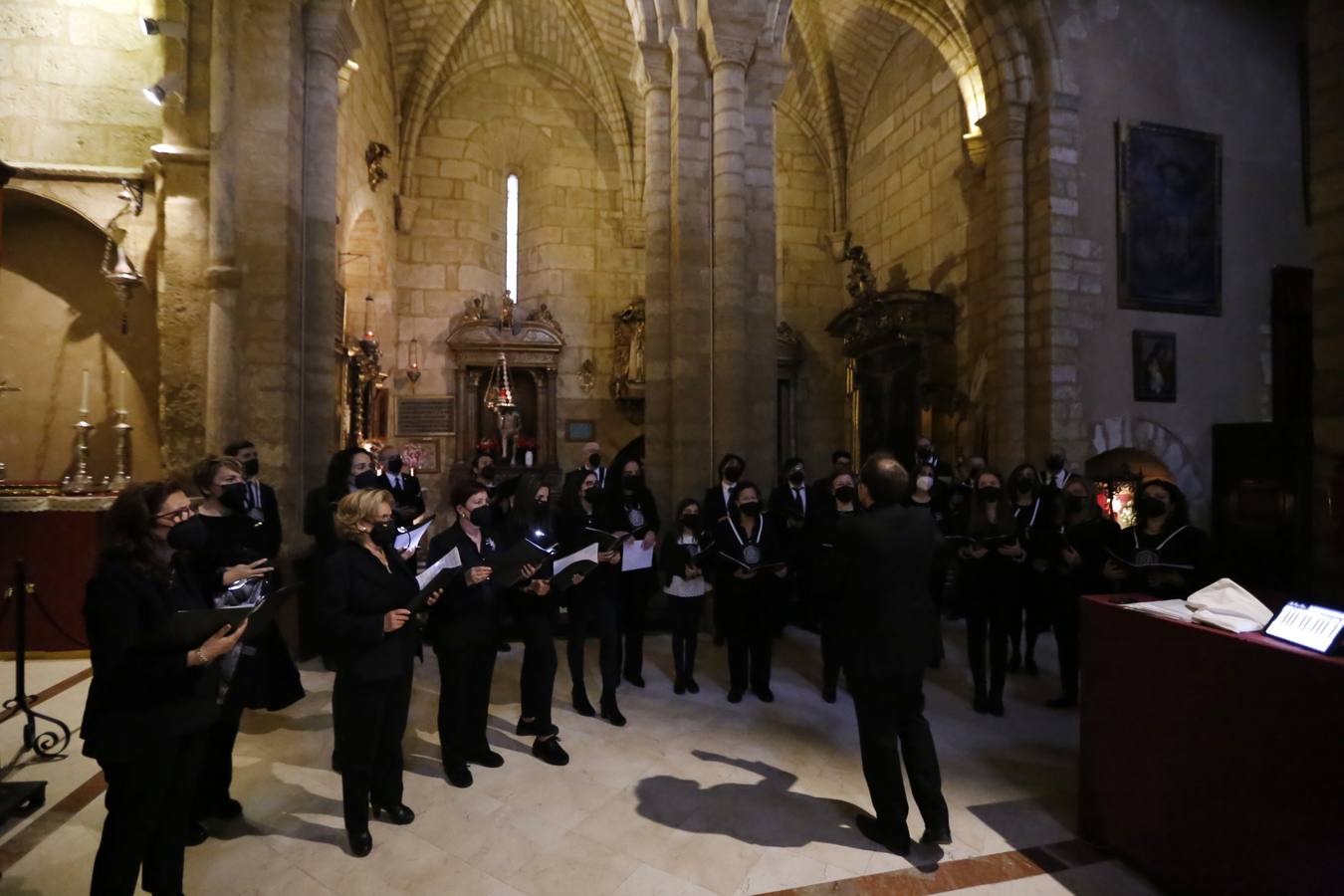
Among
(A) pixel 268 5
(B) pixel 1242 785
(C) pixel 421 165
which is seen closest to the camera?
(B) pixel 1242 785

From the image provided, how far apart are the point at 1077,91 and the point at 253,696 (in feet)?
37.8

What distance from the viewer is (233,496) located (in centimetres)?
366

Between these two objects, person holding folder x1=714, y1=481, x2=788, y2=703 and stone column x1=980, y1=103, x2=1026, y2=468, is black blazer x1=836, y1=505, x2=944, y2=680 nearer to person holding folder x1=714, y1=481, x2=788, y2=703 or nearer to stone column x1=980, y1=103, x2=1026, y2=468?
person holding folder x1=714, y1=481, x2=788, y2=703

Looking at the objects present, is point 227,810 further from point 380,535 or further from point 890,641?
point 890,641

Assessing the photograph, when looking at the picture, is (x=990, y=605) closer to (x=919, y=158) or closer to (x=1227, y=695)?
(x=1227, y=695)

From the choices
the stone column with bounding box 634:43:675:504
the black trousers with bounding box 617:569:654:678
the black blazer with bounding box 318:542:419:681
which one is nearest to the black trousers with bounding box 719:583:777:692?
the black trousers with bounding box 617:569:654:678

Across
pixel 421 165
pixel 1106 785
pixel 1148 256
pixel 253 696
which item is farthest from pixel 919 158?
pixel 253 696

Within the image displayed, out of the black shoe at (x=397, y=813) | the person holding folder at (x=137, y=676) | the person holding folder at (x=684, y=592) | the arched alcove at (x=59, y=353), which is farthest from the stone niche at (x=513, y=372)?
the person holding folder at (x=137, y=676)

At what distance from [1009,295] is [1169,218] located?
108 inches

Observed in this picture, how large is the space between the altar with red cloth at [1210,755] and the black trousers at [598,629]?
2726mm

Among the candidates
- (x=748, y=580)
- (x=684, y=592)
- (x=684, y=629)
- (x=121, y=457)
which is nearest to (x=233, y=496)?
(x=684, y=592)

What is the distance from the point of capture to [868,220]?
14203 millimetres

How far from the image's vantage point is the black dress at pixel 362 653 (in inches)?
112

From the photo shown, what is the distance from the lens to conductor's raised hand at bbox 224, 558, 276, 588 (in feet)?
10.6
